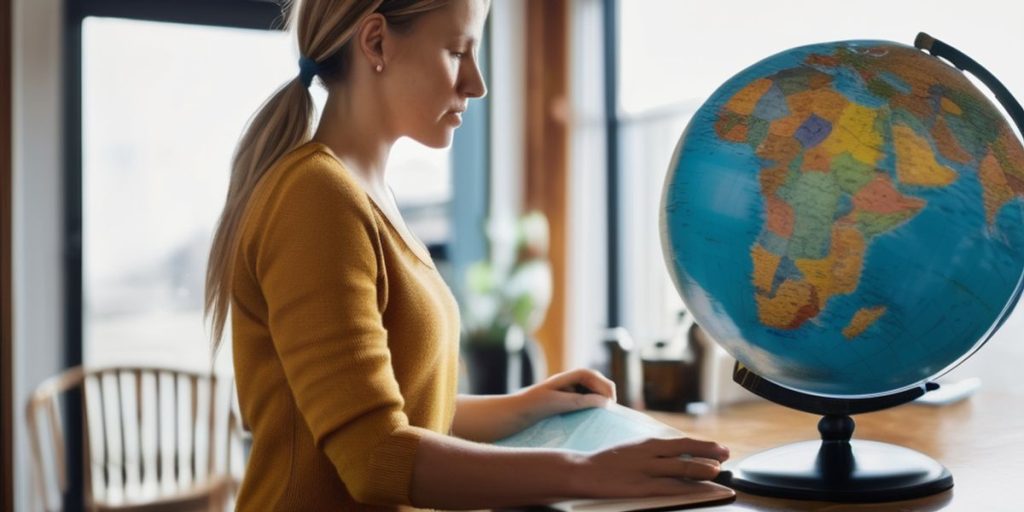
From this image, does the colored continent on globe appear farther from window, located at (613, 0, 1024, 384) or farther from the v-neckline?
window, located at (613, 0, 1024, 384)

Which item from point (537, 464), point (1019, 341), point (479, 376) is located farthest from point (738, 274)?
point (479, 376)

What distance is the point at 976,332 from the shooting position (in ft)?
3.11

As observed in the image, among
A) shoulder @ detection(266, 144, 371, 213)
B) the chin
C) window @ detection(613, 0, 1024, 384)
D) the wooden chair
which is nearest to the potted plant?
window @ detection(613, 0, 1024, 384)

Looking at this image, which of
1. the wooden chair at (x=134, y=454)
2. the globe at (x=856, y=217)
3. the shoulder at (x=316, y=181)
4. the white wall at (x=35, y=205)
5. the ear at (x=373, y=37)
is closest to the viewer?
the globe at (x=856, y=217)

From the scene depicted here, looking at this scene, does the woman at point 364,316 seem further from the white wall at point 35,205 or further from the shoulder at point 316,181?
the white wall at point 35,205

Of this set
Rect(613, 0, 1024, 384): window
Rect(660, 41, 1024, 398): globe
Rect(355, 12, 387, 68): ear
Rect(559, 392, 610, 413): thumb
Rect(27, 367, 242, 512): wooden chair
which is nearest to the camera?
Rect(660, 41, 1024, 398): globe

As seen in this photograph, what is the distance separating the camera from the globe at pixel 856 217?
2.97 feet

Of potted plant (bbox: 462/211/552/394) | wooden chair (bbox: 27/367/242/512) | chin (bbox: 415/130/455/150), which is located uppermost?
chin (bbox: 415/130/455/150)

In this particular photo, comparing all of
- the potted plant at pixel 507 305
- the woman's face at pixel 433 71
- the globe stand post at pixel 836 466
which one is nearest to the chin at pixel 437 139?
the woman's face at pixel 433 71

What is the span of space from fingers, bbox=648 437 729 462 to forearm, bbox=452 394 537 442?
0.34m

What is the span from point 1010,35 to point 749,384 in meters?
1.91

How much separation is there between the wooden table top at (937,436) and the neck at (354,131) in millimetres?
542

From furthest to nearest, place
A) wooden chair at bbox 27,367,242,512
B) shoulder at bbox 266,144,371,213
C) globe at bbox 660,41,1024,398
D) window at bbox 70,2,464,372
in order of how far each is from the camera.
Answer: window at bbox 70,2,464,372, wooden chair at bbox 27,367,242,512, shoulder at bbox 266,144,371,213, globe at bbox 660,41,1024,398

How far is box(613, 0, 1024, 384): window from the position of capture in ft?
8.71
